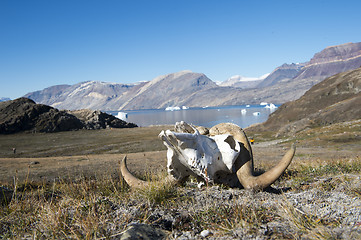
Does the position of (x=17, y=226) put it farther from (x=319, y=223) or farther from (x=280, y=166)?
(x=280, y=166)

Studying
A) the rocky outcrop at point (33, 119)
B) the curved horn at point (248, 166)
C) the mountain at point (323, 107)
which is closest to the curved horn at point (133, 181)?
the curved horn at point (248, 166)

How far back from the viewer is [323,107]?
53156mm

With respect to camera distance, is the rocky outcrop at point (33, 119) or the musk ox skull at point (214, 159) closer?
the musk ox skull at point (214, 159)

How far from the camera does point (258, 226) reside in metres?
3.65

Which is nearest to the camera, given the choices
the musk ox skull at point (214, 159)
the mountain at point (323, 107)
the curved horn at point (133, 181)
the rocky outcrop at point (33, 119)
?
the musk ox skull at point (214, 159)

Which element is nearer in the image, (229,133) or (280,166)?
(280,166)

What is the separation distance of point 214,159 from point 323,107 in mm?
55280

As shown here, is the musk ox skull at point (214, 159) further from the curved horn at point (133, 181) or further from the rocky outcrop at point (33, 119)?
the rocky outcrop at point (33, 119)

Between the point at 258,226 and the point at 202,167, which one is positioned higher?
the point at 202,167

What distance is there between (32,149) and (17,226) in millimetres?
36298

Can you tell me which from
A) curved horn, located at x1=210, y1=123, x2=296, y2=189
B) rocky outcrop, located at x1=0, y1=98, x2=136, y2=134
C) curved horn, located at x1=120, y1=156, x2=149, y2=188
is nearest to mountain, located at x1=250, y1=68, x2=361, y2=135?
curved horn, located at x1=210, y1=123, x2=296, y2=189

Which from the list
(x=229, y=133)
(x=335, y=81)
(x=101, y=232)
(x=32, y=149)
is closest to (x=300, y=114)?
(x=335, y=81)

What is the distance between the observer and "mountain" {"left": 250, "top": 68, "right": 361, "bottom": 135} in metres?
41.1

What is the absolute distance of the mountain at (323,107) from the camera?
41.1 m
